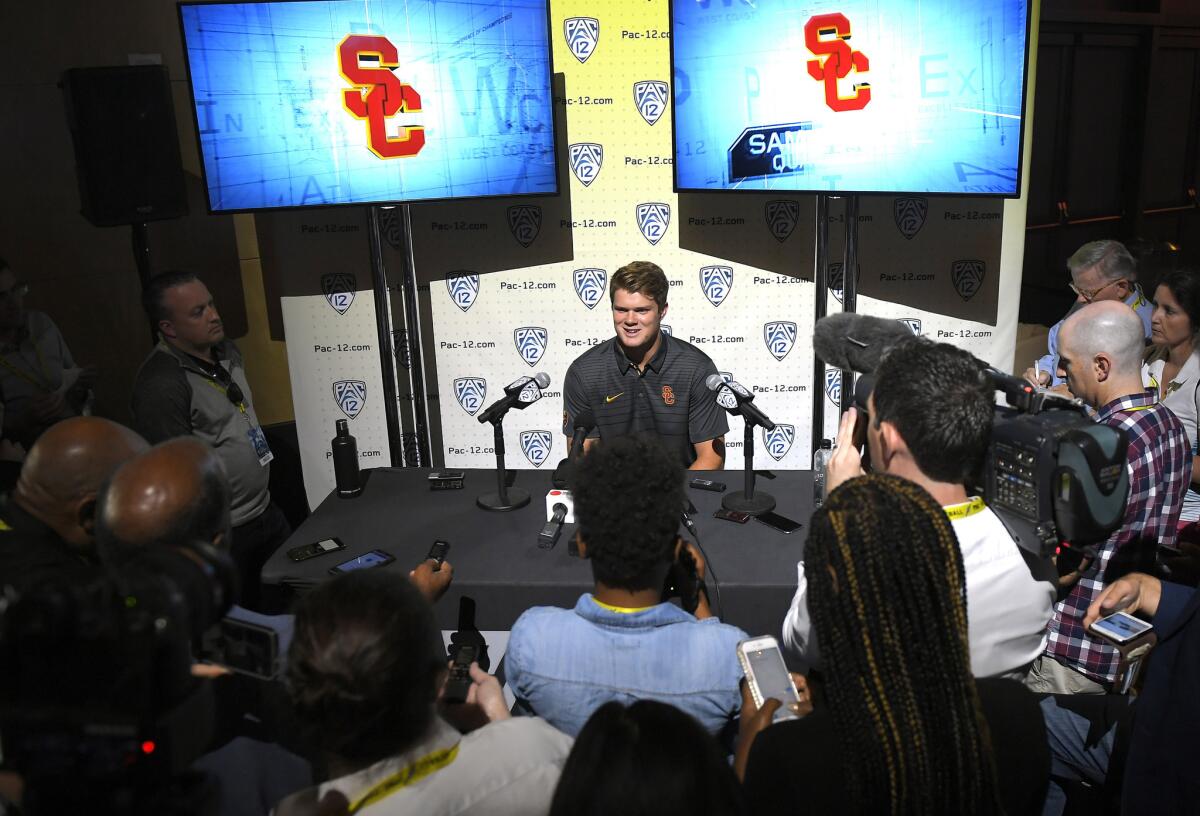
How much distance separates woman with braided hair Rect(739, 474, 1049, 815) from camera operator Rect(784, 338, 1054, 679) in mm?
406

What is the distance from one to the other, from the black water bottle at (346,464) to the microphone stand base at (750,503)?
129cm

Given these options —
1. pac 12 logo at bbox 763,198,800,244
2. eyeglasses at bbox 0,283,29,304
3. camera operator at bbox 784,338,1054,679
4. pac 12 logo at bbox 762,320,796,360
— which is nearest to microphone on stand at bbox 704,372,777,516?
camera operator at bbox 784,338,1054,679

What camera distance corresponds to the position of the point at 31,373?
12.4ft

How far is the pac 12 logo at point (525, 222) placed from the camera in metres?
4.31

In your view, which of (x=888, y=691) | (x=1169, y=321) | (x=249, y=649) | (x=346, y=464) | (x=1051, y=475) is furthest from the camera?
(x=1169, y=321)

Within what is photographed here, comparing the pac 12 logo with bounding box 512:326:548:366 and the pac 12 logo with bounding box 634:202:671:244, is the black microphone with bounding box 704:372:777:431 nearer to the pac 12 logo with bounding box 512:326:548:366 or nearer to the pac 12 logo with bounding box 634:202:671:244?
the pac 12 logo with bounding box 634:202:671:244

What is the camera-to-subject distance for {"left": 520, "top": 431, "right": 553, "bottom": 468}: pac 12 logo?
4.62 metres

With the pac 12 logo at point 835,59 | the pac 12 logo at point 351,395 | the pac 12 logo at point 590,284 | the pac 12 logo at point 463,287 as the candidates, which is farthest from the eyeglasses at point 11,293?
the pac 12 logo at point 835,59

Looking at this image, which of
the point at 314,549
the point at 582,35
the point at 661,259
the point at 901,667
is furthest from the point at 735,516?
the point at 582,35

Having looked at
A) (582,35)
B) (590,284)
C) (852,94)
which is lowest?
(590,284)

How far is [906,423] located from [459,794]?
1.11m

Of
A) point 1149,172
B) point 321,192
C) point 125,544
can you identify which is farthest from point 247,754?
point 1149,172

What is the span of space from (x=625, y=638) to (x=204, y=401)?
2.22 meters

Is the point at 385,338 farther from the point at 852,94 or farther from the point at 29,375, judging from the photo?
the point at 852,94
